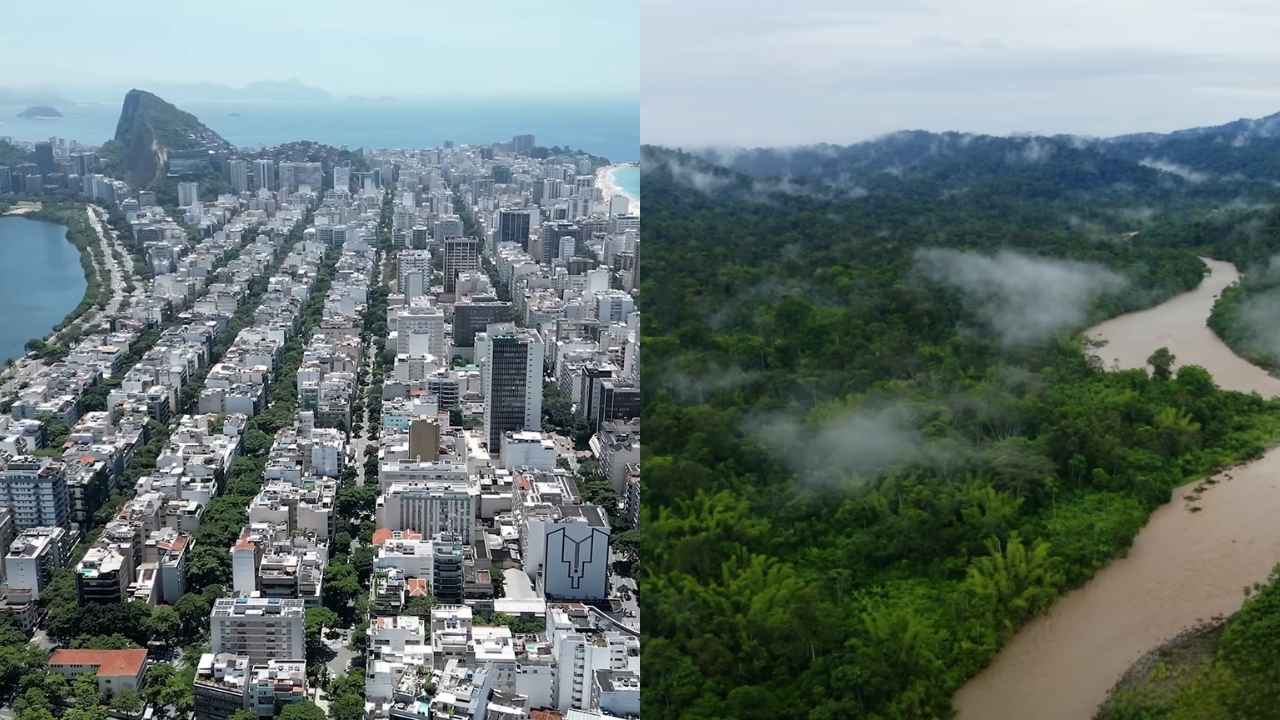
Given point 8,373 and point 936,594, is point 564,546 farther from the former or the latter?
point 8,373

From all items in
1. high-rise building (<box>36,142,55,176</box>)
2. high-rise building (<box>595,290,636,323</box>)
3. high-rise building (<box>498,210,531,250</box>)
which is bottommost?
high-rise building (<box>595,290,636,323</box>)

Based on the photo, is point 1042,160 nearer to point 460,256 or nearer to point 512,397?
point 512,397

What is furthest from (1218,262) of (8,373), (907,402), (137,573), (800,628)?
(8,373)

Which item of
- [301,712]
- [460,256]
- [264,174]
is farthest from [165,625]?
[264,174]

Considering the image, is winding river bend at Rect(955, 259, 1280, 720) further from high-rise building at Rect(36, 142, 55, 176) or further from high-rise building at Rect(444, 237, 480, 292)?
high-rise building at Rect(36, 142, 55, 176)

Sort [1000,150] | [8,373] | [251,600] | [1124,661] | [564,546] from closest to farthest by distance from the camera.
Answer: [1124,661] < [1000,150] < [251,600] < [564,546] < [8,373]

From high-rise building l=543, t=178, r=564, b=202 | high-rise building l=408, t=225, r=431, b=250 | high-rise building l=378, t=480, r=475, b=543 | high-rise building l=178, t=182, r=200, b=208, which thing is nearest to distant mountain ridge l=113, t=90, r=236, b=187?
high-rise building l=178, t=182, r=200, b=208
